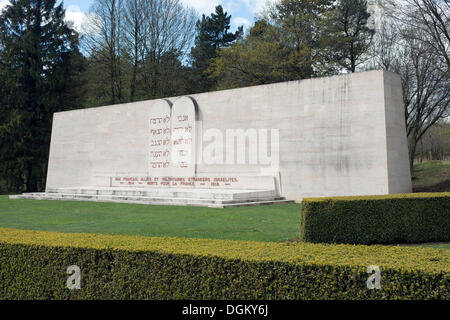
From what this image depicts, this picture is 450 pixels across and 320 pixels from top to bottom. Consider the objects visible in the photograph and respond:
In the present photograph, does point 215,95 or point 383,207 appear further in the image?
point 215,95

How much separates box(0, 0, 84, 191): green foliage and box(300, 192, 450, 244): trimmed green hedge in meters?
29.3

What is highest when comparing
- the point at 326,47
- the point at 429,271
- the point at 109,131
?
the point at 326,47

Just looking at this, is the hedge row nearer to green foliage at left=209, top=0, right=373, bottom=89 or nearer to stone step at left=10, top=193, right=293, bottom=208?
stone step at left=10, top=193, right=293, bottom=208

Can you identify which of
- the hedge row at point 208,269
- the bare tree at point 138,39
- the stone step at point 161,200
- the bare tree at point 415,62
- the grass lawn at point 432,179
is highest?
the bare tree at point 138,39

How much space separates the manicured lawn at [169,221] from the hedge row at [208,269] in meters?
3.64

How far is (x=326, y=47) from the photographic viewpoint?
26984 millimetres

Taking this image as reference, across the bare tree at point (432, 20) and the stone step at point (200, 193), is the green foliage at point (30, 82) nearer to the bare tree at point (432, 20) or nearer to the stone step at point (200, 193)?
the stone step at point (200, 193)

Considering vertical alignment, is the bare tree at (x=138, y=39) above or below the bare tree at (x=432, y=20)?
above

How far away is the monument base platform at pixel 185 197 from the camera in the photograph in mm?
14430

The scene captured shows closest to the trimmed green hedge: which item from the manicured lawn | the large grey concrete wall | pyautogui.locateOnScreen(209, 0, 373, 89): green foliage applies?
the manicured lawn

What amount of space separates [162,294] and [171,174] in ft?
50.4

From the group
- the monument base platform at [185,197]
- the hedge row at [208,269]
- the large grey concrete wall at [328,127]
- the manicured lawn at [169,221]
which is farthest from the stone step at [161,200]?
the hedge row at [208,269]
